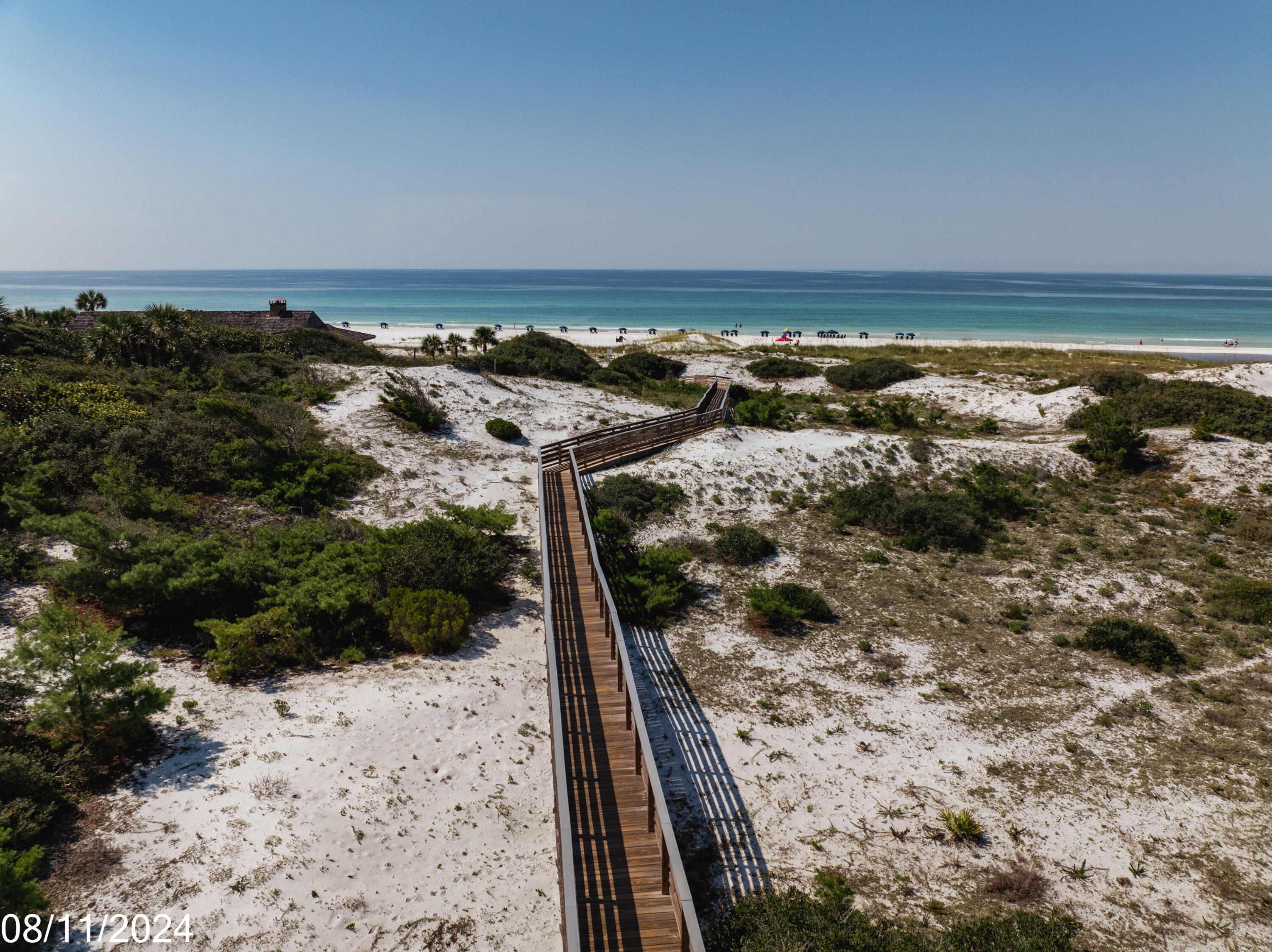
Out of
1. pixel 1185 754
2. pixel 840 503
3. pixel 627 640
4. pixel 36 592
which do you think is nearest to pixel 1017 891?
pixel 1185 754

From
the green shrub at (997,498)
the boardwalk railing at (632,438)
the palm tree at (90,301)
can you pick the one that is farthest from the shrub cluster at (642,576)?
the palm tree at (90,301)

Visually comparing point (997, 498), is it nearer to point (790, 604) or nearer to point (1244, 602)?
point (1244, 602)

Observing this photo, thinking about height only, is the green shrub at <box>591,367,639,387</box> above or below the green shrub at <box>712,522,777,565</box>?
above

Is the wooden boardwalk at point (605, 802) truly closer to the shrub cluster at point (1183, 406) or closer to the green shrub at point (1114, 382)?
the shrub cluster at point (1183, 406)

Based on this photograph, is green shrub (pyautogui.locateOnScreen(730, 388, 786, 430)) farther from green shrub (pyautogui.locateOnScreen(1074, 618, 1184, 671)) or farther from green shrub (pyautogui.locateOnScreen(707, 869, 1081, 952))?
green shrub (pyautogui.locateOnScreen(707, 869, 1081, 952))

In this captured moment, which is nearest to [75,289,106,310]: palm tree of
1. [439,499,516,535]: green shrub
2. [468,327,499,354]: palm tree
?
[468,327,499,354]: palm tree

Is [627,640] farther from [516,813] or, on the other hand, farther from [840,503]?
[840,503]
